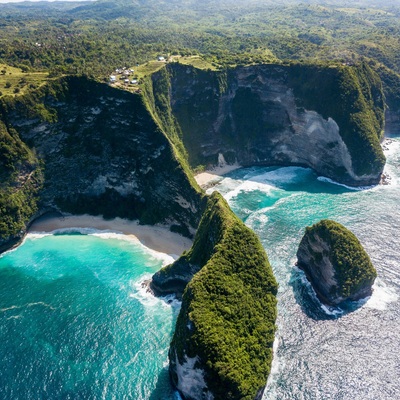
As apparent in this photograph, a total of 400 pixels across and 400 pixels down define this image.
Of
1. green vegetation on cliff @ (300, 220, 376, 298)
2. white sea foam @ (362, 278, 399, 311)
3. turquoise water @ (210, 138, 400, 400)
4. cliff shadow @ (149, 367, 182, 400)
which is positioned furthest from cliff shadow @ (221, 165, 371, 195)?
cliff shadow @ (149, 367, 182, 400)

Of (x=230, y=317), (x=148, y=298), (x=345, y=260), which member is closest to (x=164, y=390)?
(x=230, y=317)

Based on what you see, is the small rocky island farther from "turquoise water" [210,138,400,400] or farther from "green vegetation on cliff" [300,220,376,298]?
"turquoise water" [210,138,400,400]

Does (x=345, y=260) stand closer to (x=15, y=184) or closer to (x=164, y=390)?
(x=164, y=390)

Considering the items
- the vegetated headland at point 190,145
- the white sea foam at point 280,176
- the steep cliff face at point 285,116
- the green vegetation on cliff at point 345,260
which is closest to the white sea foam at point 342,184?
the steep cliff face at point 285,116

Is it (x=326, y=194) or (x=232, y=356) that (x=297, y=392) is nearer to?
(x=232, y=356)

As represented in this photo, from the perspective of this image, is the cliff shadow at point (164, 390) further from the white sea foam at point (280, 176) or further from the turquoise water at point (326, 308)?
the white sea foam at point (280, 176)

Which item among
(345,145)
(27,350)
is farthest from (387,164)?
(27,350)
